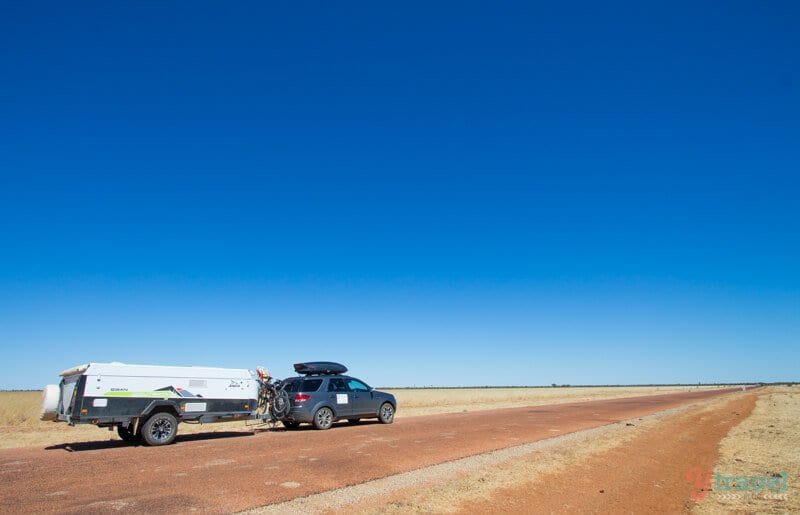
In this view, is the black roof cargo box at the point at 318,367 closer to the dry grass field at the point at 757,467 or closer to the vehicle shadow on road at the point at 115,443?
the vehicle shadow on road at the point at 115,443

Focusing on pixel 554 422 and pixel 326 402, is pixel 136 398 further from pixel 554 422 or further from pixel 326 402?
pixel 554 422

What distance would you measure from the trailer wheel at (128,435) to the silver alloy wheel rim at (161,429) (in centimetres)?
45

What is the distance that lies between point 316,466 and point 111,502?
3.79m

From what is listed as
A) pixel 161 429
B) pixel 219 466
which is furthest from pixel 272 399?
pixel 219 466

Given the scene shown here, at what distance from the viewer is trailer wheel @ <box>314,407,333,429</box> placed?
56.6 ft

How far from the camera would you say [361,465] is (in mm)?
10219

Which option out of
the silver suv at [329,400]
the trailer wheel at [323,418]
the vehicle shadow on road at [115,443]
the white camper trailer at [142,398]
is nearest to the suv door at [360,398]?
the silver suv at [329,400]

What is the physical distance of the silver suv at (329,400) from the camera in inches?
674

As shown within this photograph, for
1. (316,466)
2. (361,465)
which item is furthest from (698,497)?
(316,466)

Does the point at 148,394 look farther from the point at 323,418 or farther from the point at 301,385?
the point at 323,418

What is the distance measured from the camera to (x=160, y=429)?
1335cm

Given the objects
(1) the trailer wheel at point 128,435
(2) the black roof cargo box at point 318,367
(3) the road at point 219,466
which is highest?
(2) the black roof cargo box at point 318,367

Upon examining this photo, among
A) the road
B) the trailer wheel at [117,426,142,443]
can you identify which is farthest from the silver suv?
the trailer wheel at [117,426,142,443]

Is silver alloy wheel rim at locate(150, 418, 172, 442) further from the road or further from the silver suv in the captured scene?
the silver suv
